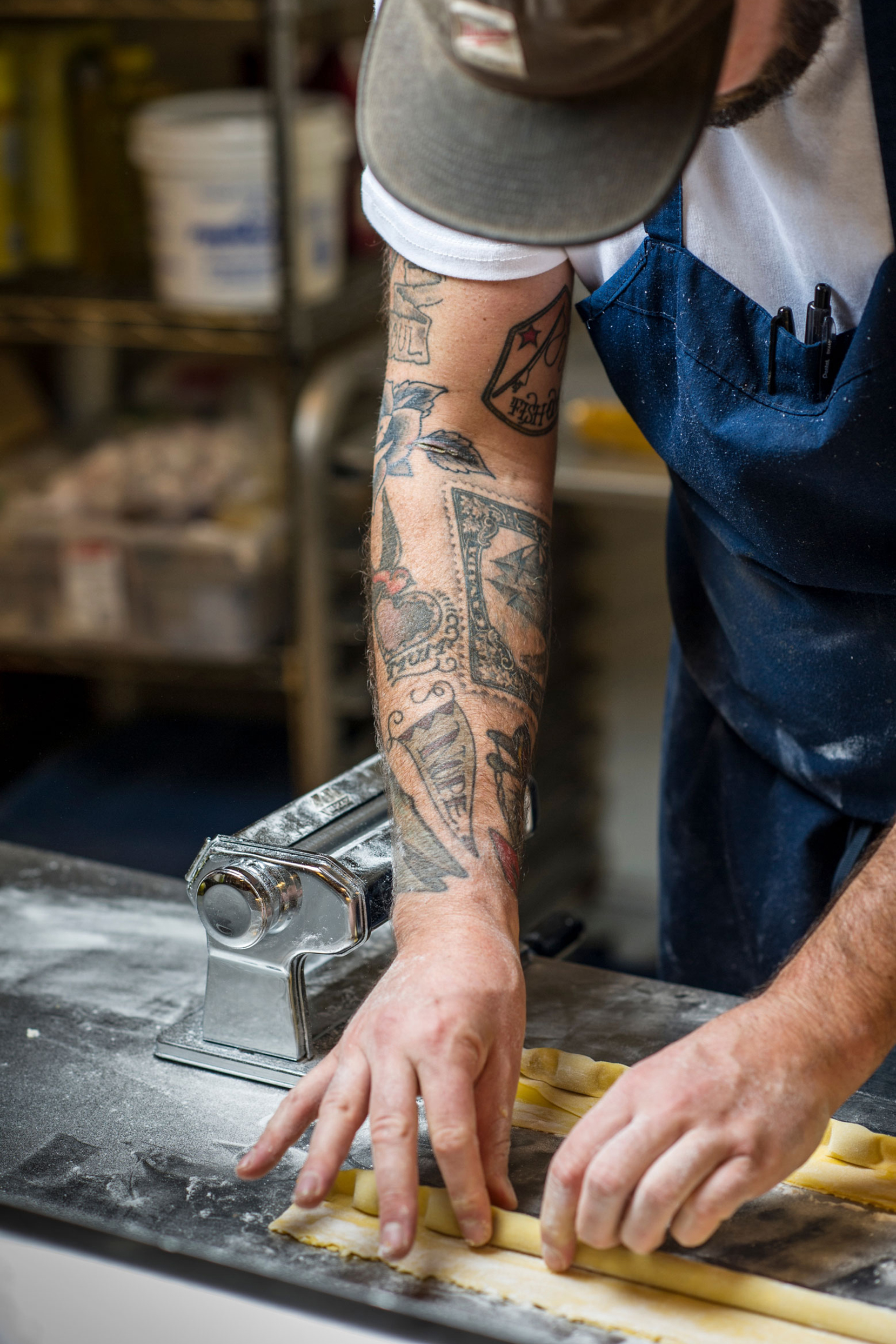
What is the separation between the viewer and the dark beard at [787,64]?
2.50ft

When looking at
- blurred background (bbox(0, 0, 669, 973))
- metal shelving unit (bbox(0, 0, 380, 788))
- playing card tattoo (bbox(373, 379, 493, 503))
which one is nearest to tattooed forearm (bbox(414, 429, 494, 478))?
playing card tattoo (bbox(373, 379, 493, 503))

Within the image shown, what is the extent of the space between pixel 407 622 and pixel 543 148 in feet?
1.40

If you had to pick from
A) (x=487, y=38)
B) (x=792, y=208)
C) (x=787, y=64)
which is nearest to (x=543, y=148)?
(x=487, y=38)

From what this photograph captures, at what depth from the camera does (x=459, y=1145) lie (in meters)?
0.75

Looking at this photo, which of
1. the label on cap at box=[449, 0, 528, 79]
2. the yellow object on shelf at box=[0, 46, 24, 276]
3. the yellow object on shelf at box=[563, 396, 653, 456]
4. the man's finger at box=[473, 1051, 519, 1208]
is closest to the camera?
the label on cap at box=[449, 0, 528, 79]

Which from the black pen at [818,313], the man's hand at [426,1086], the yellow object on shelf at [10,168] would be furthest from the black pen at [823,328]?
the yellow object on shelf at [10,168]

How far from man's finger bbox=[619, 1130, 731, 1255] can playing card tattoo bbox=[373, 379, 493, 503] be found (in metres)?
0.55

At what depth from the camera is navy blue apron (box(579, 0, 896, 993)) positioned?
0.93 metres

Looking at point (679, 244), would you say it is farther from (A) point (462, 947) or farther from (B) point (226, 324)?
(B) point (226, 324)

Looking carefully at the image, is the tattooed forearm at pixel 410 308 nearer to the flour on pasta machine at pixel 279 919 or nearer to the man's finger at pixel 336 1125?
the flour on pasta machine at pixel 279 919

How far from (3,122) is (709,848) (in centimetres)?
168

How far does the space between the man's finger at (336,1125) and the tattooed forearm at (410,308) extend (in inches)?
21.5

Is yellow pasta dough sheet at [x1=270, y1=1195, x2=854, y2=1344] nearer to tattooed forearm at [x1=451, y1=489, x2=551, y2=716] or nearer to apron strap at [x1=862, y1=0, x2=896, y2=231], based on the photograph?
tattooed forearm at [x1=451, y1=489, x2=551, y2=716]

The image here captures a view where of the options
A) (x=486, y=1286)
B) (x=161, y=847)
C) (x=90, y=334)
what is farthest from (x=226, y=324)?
(x=486, y=1286)
